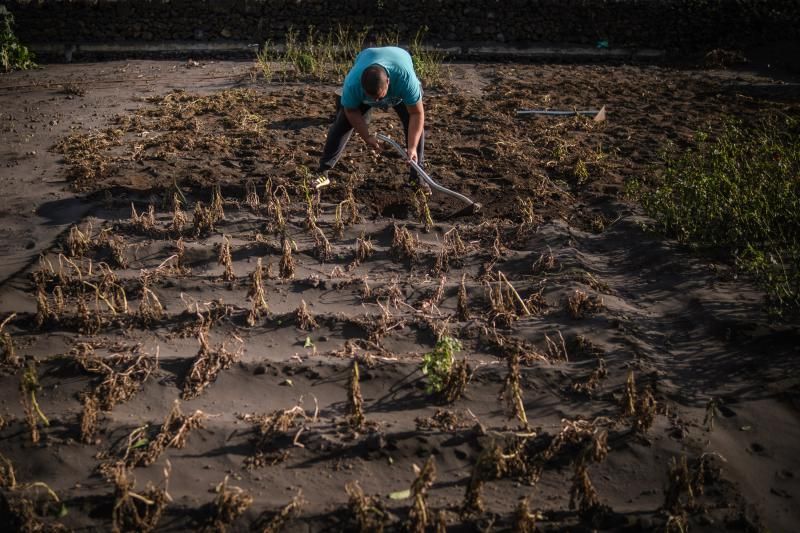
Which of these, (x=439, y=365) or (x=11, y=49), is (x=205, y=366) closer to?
(x=439, y=365)

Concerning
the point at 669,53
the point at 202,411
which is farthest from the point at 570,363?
the point at 669,53

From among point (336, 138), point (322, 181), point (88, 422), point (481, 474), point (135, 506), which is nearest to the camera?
point (135, 506)

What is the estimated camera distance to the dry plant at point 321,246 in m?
5.21

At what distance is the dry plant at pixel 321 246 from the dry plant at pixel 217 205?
0.75 meters

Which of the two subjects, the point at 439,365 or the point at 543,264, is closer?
the point at 439,365

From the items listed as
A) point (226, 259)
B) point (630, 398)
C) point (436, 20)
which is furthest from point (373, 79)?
point (436, 20)

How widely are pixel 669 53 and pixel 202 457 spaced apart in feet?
31.0

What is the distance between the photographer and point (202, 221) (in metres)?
5.55

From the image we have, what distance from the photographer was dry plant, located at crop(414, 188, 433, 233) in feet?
18.5

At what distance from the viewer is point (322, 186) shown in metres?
6.16

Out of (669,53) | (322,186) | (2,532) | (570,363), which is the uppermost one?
(669,53)

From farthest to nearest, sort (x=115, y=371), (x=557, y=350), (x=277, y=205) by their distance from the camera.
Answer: (x=277, y=205) < (x=557, y=350) < (x=115, y=371)

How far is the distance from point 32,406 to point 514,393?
2285 mm

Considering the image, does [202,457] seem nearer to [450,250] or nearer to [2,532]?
[2,532]
